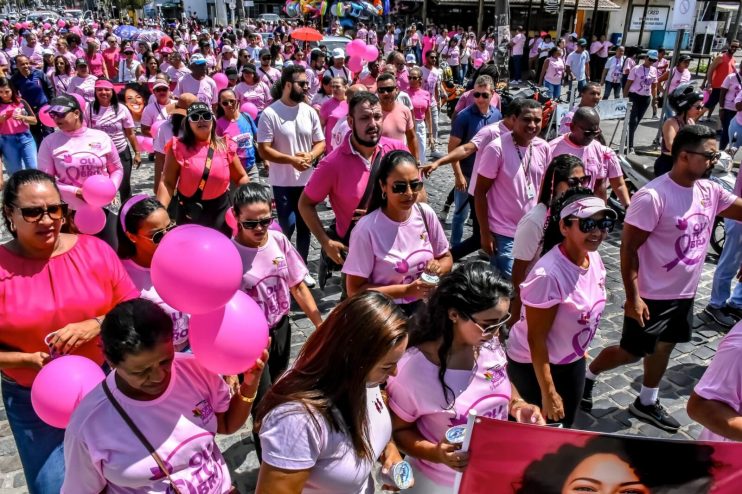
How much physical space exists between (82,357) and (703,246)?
3644mm

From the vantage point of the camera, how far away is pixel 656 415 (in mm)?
4137

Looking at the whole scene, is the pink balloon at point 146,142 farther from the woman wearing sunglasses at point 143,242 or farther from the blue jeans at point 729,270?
the blue jeans at point 729,270

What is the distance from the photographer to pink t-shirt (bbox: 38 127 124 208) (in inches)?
200

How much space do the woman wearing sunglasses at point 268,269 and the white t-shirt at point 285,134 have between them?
228cm

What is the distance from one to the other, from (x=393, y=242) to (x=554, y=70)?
14.3 m

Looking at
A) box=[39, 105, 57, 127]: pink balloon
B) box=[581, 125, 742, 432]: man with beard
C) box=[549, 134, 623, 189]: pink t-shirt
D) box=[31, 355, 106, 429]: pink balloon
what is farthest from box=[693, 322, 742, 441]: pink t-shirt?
box=[39, 105, 57, 127]: pink balloon

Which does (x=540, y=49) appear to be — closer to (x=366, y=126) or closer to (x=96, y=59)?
(x=96, y=59)

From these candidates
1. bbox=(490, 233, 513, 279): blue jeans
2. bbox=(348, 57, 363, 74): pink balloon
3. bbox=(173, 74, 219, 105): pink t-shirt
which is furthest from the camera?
bbox=(348, 57, 363, 74): pink balloon

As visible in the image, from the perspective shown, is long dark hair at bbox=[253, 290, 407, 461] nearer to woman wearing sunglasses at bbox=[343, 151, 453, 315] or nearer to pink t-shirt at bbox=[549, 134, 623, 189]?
woman wearing sunglasses at bbox=[343, 151, 453, 315]

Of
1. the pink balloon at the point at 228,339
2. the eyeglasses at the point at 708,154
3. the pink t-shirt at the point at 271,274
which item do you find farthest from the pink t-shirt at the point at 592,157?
the pink balloon at the point at 228,339

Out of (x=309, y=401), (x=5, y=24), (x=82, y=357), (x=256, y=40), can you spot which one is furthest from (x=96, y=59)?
(x=5, y=24)

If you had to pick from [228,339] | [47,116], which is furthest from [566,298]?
[47,116]

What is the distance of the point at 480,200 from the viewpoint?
497 cm

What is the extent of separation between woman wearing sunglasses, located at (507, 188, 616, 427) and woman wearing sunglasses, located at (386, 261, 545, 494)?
610mm
